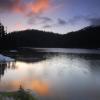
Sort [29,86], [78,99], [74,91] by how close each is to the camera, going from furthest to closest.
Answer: [29,86]
[74,91]
[78,99]

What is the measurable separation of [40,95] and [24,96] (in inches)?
140

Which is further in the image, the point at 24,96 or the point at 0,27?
the point at 0,27

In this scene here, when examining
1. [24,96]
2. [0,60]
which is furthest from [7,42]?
[24,96]

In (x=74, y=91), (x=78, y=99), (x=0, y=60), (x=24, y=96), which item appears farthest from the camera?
(x=0, y=60)

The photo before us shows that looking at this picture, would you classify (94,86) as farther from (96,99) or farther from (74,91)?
(96,99)

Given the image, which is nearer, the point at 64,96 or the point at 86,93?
the point at 64,96

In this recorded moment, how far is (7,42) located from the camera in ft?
406

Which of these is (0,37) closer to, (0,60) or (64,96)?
(0,60)

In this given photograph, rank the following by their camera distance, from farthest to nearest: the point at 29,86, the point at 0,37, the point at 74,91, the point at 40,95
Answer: the point at 0,37
the point at 29,86
the point at 74,91
the point at 40,95

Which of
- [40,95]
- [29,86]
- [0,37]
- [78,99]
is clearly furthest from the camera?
[0,37]

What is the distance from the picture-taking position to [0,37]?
118812mm

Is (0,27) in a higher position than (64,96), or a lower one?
higher

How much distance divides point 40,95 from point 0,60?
29.1m

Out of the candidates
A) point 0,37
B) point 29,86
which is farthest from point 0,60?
point 0,37
